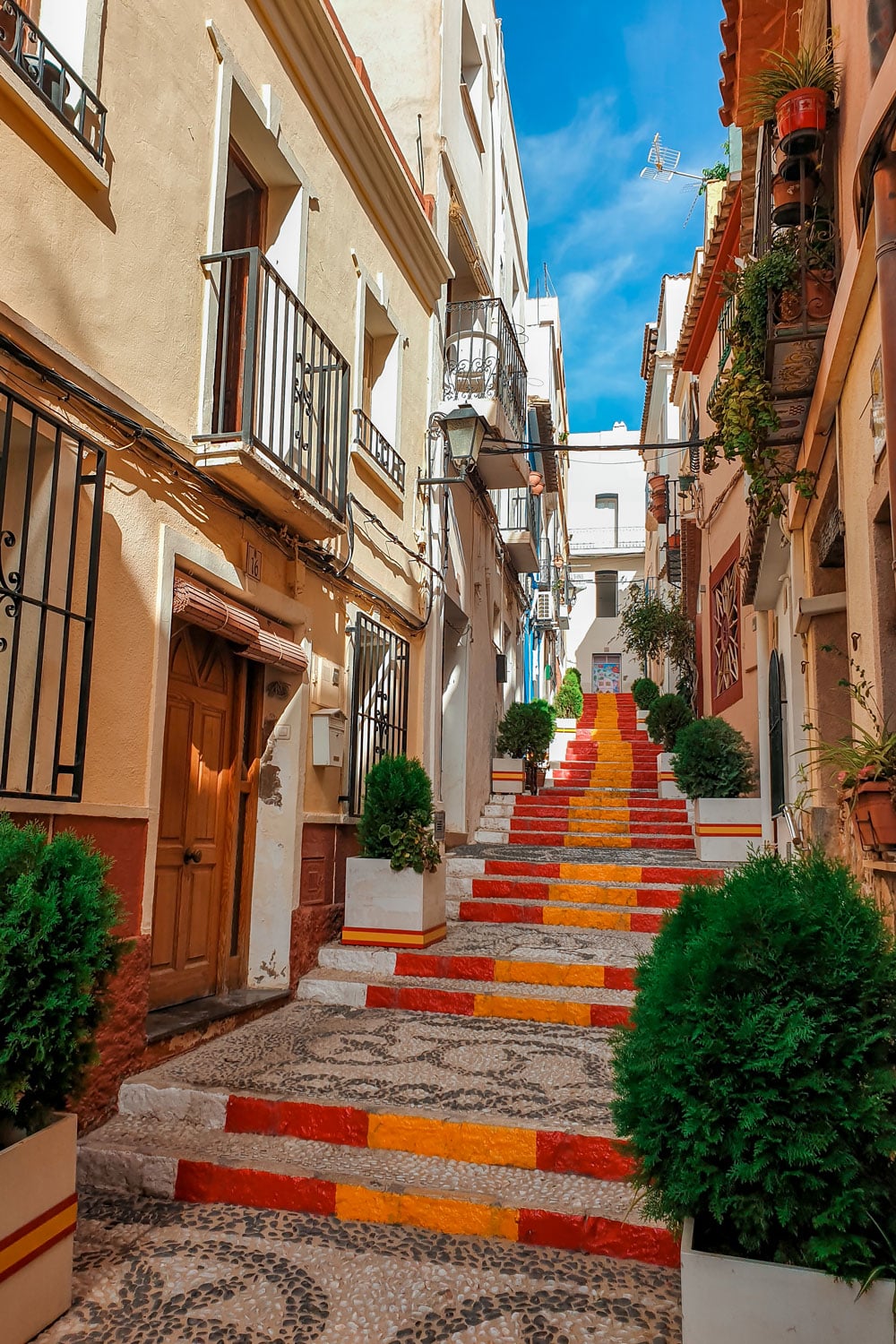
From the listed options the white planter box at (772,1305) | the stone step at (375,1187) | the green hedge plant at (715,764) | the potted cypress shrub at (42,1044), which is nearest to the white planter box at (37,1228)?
the potted cypress shrub at (42,1044)

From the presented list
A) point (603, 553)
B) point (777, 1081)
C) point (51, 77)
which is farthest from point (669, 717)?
point (603, 553)

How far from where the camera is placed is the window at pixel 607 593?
35344 mm

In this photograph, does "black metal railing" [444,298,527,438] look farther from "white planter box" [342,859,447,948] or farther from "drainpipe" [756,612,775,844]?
"white planter box" [342,859,447,948]

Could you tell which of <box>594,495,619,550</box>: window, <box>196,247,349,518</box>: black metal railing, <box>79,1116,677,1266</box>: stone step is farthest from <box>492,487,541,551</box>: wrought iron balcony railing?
<box>594,495,619,550</box>: window

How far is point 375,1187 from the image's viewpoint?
11.6 ft

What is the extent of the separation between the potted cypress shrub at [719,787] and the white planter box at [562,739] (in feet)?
17.1

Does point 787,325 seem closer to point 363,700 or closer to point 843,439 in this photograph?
point 843,439

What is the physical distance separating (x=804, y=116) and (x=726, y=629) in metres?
7.58

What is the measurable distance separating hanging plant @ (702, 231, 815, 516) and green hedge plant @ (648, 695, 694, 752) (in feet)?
25.5

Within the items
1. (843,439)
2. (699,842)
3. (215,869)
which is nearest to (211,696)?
(215,869)

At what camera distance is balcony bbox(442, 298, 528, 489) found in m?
10.2

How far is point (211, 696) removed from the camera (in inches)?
242

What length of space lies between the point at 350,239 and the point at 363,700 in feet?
12.4

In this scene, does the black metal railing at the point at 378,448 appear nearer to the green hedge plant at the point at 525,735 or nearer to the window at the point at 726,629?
the window at the point at 726,629
